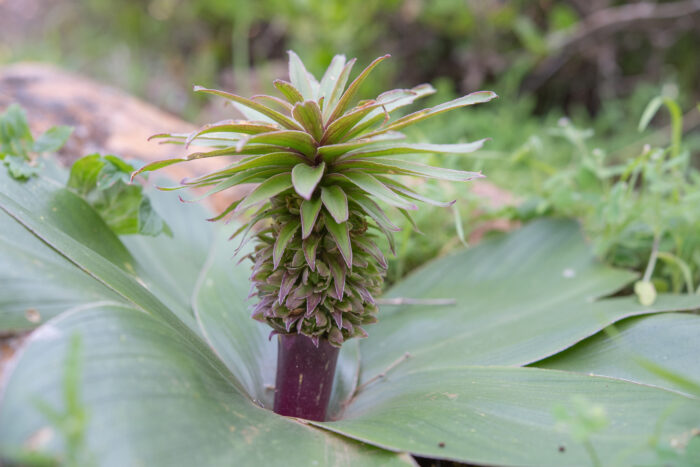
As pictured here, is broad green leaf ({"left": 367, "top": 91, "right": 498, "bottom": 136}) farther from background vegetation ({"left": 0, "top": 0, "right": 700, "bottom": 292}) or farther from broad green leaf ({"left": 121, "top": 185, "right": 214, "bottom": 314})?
background vegetation ({"left": 0, "top": 0, "right": 700, "bottom": 292})

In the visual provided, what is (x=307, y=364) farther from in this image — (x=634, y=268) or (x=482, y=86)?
(x=482, y=86)

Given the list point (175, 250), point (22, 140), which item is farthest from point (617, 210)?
point (22, 140)

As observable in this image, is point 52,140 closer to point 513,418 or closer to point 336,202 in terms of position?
point 336,202


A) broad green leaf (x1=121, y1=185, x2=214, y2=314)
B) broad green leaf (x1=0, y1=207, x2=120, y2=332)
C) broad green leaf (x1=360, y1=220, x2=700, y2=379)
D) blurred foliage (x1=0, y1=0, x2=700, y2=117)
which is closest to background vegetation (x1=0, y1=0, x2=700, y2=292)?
blurred foliage (x1=0, y1=0, x2=700, y2=117)

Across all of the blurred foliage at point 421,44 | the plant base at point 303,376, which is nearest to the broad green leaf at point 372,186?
the plant base at point 303,376

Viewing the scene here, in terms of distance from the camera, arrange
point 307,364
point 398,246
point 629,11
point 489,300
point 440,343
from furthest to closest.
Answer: point 629,11
point 398,246
point 489,300
point 440,343
point 307,364

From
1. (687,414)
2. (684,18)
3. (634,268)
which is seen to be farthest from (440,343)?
(684,18)

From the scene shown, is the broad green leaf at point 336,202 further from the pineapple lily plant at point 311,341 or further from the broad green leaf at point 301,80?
the broad green leaf at point 301,80

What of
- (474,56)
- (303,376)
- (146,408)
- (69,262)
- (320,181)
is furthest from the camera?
(474,56)
